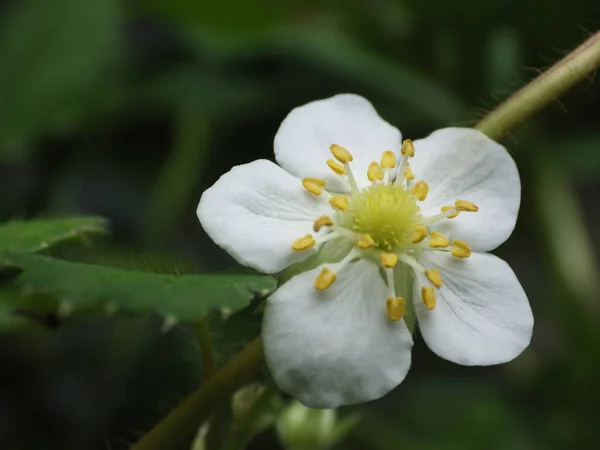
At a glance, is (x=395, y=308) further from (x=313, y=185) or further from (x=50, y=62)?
(x=50, y=62)

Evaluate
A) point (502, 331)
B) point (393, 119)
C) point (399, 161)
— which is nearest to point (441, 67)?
point (393, 119)

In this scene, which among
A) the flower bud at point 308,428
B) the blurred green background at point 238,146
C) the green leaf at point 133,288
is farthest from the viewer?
the blurred green background at point 238,146

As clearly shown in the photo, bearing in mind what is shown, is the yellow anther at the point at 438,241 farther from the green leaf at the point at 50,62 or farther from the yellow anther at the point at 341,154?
the green leaf at the point at 50,62

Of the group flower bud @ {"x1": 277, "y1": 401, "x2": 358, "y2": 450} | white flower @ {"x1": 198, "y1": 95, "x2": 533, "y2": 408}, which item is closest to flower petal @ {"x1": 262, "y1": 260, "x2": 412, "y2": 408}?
white flower @ {"x1": 198, "y1": 95, "x2": 533, "y2": 408}

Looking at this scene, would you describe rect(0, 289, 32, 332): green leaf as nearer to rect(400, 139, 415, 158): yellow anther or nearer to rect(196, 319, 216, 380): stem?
rect(196, 319, 216, 380): stem

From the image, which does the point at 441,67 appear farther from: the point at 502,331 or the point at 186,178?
the point at 502,331

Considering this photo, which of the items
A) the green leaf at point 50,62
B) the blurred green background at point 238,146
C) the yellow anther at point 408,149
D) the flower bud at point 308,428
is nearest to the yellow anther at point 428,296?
the yellow anther at point 408,149
